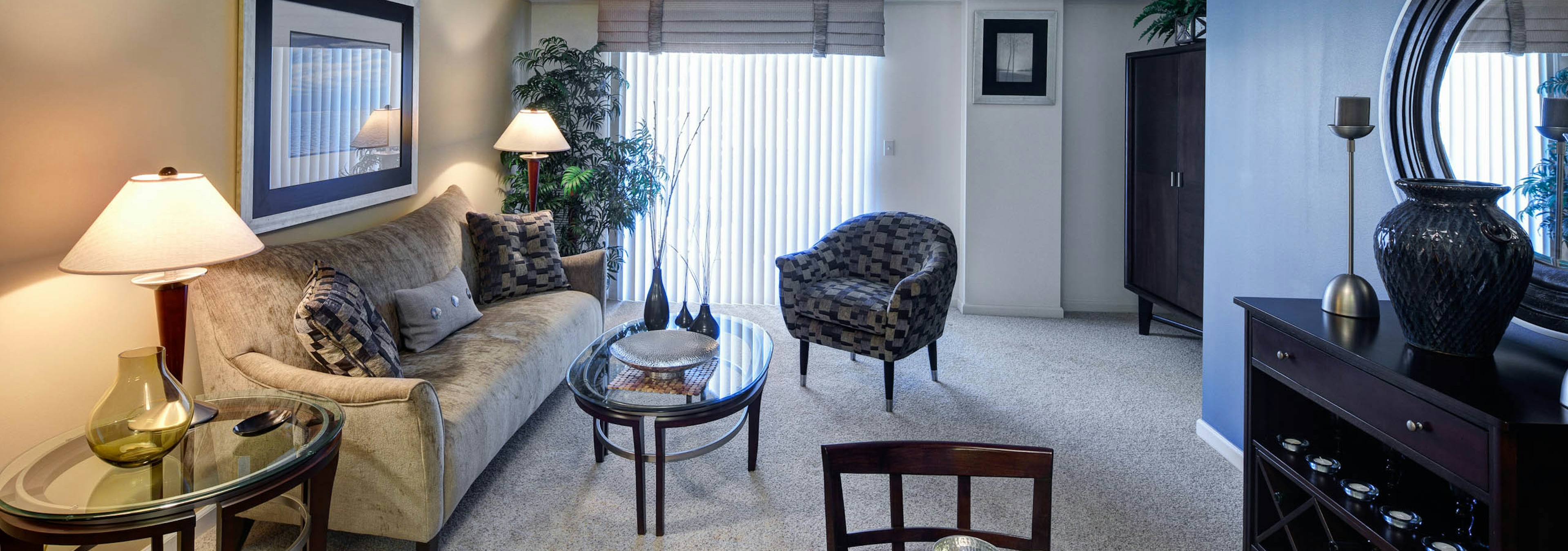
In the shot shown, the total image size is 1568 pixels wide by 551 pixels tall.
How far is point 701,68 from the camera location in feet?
18.6

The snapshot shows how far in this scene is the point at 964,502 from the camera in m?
1.37

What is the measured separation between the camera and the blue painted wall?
93.7 inches

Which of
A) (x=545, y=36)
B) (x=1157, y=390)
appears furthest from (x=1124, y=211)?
(x=545, y=36)

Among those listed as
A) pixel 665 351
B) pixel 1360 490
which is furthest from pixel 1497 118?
pixel 665 351

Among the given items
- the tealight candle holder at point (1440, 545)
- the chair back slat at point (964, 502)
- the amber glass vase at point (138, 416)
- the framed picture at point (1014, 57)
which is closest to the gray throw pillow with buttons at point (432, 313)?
the amber glass vase at point (138, 416)

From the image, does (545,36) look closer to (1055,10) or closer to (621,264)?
(621,264)

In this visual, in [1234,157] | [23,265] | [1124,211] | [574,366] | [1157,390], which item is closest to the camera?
[23,265]

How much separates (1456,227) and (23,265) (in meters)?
3.00

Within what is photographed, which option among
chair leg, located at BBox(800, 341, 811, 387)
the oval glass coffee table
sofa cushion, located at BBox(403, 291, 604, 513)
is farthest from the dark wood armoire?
sofa cushion, located at BBox(403, 291, 604, 513)

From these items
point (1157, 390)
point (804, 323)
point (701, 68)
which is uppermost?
point (701, 68)

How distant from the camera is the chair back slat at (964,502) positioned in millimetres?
1355

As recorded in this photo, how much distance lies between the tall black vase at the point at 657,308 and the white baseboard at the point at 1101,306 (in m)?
3.28

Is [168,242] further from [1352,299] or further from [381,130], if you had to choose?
[1352,299]

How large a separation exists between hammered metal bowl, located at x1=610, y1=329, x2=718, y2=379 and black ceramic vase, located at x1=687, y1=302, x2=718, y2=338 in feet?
0.53
